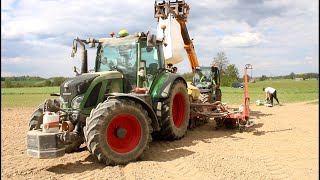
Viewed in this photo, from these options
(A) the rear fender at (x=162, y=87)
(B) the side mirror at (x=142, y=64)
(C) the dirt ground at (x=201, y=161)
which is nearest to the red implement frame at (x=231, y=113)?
(C) the dirt ground at (x=201, y=161)

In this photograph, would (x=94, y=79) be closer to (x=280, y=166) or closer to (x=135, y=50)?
(x=135, y=50)

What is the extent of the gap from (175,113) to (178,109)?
16 centimetres

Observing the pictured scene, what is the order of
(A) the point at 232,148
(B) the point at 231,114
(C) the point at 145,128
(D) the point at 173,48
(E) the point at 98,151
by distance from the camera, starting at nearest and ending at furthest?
(E) the point at 98,151 < (C) the point at 145,128 < (A) the point at 232,148 < (B) the point at 231,114 < (D) the point at 173,48

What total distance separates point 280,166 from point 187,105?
3332 mm

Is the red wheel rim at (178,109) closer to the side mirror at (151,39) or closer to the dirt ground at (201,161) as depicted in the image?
the dirt ground at (201,161)

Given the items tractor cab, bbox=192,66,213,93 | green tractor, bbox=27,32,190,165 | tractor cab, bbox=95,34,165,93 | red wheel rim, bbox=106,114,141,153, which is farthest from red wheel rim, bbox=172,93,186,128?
tractor cab, bbox=192,66,213,93

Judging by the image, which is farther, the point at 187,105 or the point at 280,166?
the point at 187,105

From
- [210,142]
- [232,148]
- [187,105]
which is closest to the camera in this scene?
[232,148]

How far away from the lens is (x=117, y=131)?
6.20 m

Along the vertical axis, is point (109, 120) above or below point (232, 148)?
above

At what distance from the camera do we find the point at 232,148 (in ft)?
24.4

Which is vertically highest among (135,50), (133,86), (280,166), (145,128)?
(135,50)

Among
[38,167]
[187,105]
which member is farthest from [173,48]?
[38,167]

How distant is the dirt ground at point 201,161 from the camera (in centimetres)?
547
